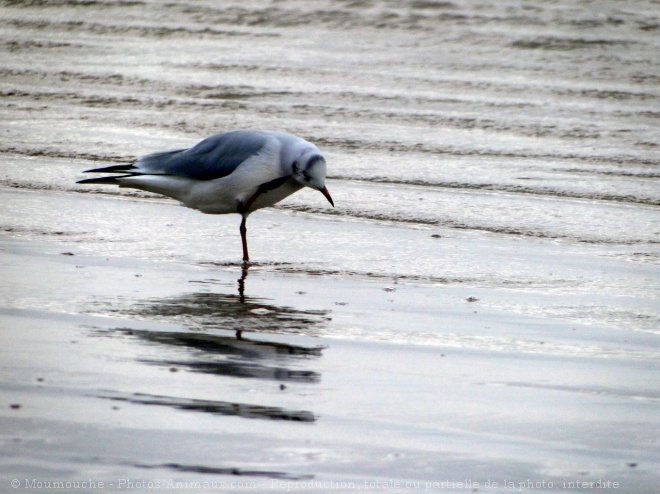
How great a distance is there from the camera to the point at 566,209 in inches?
319

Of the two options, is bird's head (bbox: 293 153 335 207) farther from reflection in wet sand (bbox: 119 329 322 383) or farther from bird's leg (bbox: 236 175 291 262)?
reflection in wet sand (bbox: 119 329 322 383)

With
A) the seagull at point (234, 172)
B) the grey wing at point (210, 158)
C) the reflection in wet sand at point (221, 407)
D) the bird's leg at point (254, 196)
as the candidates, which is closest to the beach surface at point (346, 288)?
the reflection in wet sand at point (221, 407)

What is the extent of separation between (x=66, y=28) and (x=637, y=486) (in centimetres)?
1443

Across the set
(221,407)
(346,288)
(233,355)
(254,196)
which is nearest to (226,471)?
(221,407)

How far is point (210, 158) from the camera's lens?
22.6ft

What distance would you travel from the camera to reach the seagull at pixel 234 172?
6.54m

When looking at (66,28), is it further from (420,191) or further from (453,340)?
(453,340)

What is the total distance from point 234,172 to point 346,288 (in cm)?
125

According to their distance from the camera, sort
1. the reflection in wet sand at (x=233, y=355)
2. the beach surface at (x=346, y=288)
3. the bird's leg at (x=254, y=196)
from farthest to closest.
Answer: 1. the bird's leg at (x=254, y=196)
2. the reflection in wet sand at (x=233, y=355)
3. the beach surface at (x=346, y=288)

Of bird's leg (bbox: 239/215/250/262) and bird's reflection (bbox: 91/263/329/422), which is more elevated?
bird's reflection (bbox: 91/263/329/422)

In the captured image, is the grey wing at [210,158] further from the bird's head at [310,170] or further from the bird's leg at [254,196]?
the bird's head at [310,170]

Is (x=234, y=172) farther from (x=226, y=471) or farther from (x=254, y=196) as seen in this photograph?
(x=226, y=471)

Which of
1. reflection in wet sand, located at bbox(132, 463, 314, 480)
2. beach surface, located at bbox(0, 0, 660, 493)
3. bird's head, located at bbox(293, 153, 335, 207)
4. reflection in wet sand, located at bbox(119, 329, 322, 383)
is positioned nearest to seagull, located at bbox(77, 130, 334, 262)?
bird's head, located at bbox(293, 153, 335, 207)

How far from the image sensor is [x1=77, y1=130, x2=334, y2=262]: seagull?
654 cm
